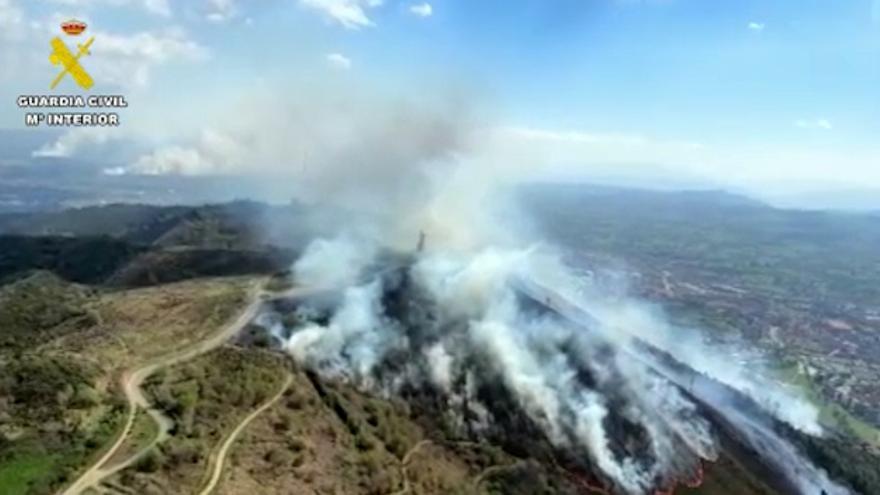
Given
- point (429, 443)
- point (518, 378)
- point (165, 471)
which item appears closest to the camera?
point (165, 471)

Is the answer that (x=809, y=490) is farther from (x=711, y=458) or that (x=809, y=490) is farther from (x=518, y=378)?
(x=518, y=378)

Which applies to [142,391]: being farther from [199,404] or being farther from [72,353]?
[72,353]

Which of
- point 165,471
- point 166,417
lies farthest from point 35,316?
point 165,471

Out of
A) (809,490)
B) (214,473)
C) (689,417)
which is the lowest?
(809,490)

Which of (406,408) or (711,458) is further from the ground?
(406,408)

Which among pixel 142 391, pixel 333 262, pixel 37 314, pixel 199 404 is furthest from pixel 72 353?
pixel 333 262

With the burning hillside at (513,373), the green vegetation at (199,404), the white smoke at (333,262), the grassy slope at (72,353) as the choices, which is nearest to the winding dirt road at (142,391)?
the green vegetation at (199,404)
